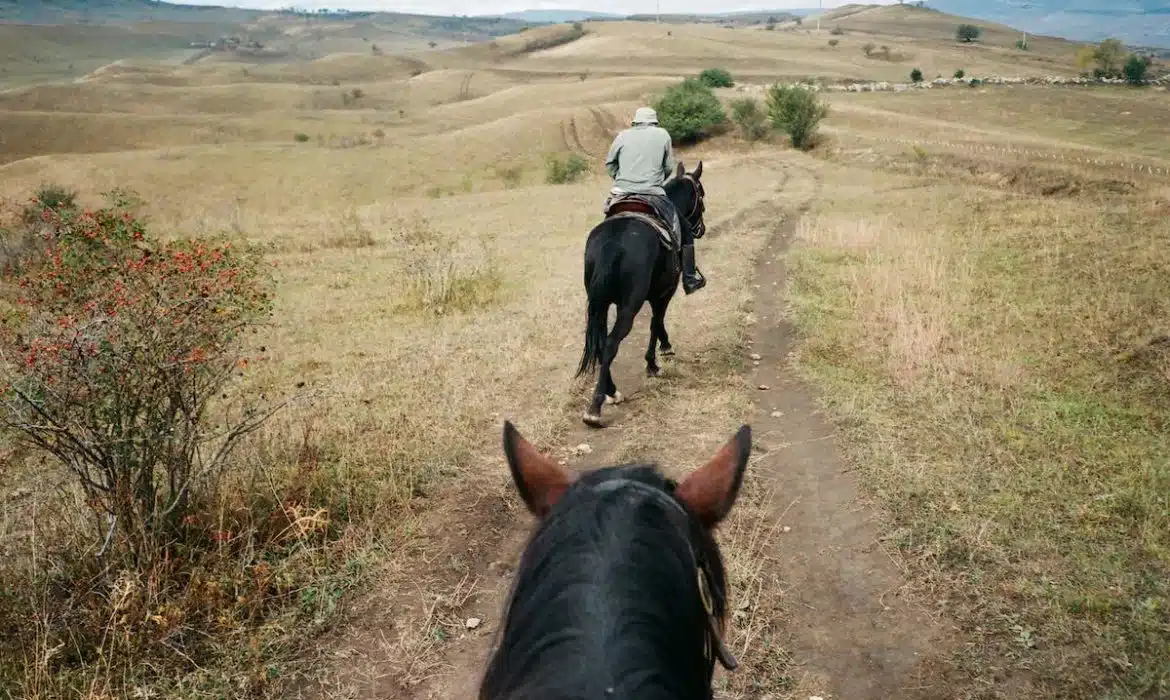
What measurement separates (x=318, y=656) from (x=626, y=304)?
446 centimetres

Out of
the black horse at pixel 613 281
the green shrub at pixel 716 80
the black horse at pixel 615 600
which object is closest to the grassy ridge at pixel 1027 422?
the black horse at pixel 613 281

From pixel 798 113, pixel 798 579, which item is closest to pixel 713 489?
Answer: pixel 798 579

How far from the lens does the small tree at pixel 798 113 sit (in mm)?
35281

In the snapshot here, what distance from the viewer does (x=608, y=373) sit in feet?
23.6

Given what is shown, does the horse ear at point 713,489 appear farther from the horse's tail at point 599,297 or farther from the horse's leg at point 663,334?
the horse's leg at point 663,334

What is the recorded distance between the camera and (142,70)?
11281 centimetres

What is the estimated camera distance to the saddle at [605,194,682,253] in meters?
7.48

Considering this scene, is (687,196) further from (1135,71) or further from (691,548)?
(1135,71)

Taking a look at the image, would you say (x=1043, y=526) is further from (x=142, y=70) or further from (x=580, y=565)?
(x=142, y=70)

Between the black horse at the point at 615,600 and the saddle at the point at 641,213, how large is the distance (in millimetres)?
5961

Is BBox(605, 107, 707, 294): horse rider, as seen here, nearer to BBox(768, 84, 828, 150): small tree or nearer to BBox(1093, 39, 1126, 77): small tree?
BBox(768, 84, 828, 150): small tree

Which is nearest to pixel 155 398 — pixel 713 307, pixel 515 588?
pixel 515 588

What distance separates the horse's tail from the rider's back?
1.16 metres

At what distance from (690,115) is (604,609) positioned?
139 feet
